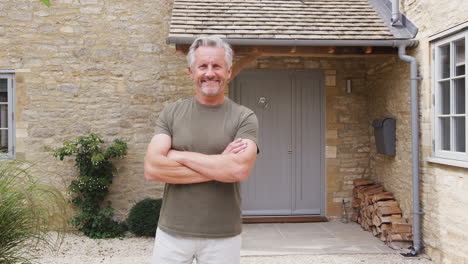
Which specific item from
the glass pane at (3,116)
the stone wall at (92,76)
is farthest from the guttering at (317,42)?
the glass pane at (3,116)

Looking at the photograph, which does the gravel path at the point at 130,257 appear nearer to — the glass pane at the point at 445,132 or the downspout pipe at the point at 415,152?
the downspout pipe at the point at 415,152

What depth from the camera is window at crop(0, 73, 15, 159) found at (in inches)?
263

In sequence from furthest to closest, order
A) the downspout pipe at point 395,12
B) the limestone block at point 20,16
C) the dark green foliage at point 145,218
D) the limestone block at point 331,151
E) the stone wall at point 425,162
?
the limestone block at point 331,151 < the limestone block at point 20,16 < the dark green foliage at point 145,218 < the downspout pipe at point 395,12 < the stone wall at point 425,162

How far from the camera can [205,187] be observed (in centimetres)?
220

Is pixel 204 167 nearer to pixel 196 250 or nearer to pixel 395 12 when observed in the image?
pixel 196 250

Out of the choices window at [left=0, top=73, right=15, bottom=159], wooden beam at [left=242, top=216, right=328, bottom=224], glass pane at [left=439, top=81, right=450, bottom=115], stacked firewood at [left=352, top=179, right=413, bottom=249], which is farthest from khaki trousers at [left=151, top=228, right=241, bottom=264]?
window at [left=0, top=73, right=15, bottom=159]

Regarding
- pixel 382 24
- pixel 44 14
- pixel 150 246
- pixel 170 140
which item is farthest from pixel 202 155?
pixel 44 14

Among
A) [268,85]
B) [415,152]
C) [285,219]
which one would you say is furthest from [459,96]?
[285,219]

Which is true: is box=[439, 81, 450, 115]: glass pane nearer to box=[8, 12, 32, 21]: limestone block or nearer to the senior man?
the senior man

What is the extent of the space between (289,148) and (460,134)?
2922mm

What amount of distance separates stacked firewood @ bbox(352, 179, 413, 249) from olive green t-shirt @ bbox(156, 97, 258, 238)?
4048mm

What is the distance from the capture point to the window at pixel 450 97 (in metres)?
4.73

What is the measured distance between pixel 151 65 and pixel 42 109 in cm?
176

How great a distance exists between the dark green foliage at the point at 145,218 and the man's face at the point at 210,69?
4.40 meters
